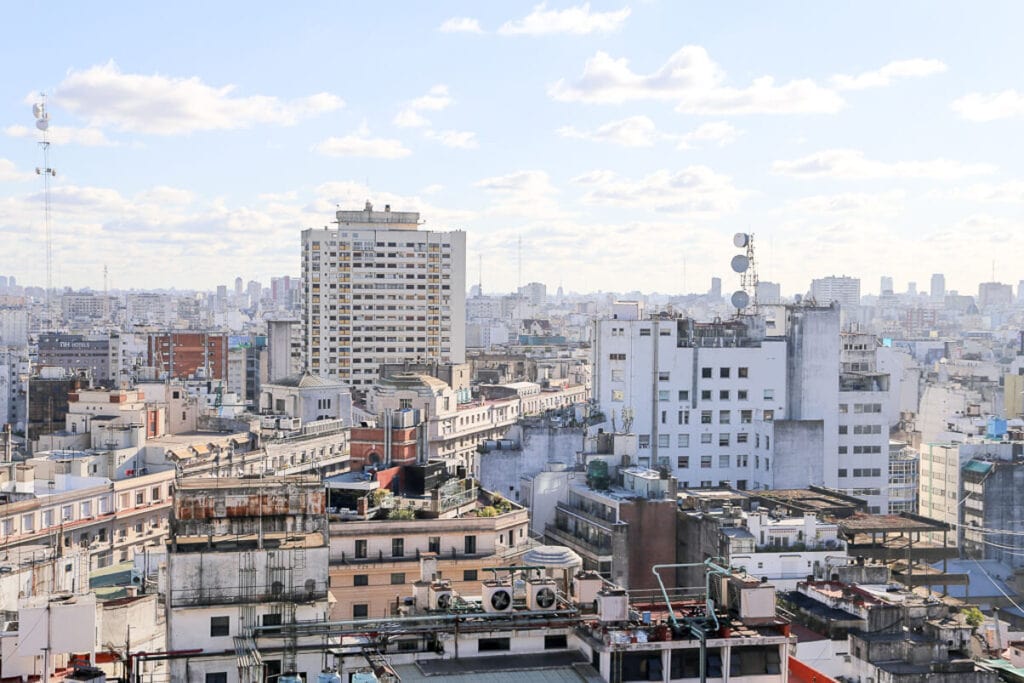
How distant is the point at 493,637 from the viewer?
28.2 metres

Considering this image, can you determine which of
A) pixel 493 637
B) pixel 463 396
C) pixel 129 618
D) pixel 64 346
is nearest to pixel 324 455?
pixel 463 396

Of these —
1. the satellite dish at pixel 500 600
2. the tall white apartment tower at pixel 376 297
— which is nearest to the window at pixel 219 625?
the satellite dish at pixel 500 600

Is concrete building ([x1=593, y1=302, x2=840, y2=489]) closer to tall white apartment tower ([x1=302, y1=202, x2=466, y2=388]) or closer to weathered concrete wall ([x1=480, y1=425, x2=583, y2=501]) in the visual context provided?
weathered concrete wall ([x1=480, y1=425, x2=583, y2=501])

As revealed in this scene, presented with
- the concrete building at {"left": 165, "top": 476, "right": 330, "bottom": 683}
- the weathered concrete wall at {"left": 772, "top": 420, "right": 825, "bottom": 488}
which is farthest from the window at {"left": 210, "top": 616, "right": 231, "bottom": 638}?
the weathered concrete wall at {"left": 772, "top": 420, "right": 825, "bottom": 488}

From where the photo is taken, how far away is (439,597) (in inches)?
1224

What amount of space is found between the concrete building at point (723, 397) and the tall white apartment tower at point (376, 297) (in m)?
76.5

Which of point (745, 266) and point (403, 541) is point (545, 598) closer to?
point (403, 541)

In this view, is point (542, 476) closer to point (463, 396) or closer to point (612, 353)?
point (612, 353)

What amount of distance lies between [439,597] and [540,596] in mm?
2799

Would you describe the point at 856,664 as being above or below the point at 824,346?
below

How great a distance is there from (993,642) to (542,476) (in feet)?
72.7

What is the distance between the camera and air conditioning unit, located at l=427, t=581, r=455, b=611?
3100 centimetres

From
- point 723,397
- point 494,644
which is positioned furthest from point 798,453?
point 494,644

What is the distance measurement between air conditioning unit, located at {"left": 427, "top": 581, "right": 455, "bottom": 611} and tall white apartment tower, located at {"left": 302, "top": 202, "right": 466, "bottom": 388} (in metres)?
114
